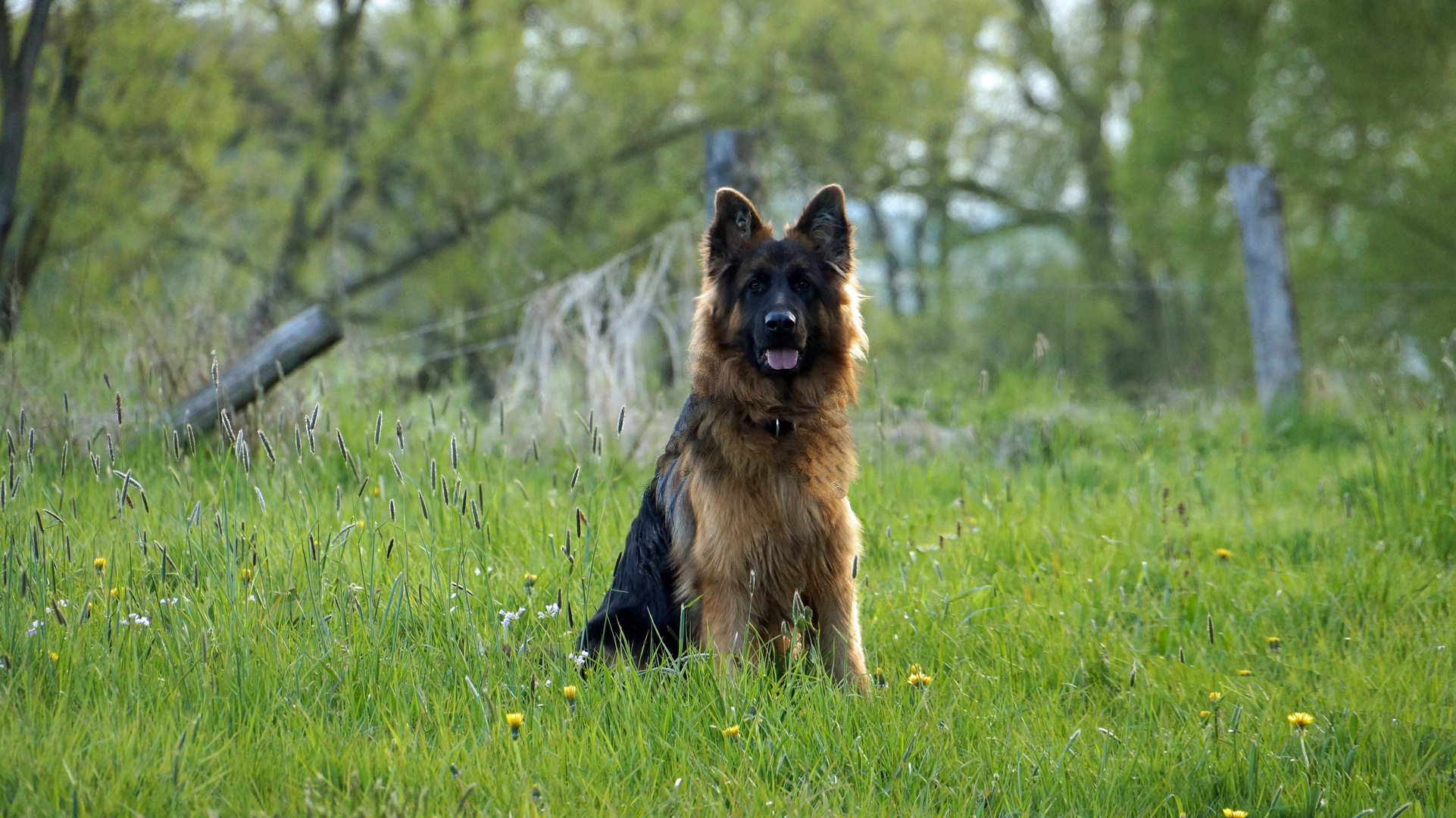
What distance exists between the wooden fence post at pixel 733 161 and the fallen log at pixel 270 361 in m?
2.62

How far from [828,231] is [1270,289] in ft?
18.4

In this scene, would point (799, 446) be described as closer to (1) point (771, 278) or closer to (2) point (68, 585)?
(1) point (771, 278)

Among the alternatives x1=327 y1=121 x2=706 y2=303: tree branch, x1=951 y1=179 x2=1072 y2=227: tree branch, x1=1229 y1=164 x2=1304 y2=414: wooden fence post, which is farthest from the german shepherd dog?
x1=951 y1=179 x2=1072 y2=227: tree branch

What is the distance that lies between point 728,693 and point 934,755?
0.62 m

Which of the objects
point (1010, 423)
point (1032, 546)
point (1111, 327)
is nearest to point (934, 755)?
point (1032, 546)

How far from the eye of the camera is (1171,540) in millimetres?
4945

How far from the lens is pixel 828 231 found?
416cm

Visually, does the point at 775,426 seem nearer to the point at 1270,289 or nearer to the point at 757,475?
the point at 757,475

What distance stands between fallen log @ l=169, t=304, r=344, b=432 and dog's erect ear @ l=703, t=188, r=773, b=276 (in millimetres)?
2349

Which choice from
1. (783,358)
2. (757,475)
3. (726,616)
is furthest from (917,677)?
(783,358)

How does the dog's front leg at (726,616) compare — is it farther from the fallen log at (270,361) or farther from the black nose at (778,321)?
the fallen log at (270,361)

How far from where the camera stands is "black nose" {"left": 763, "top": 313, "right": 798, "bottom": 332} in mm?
3775

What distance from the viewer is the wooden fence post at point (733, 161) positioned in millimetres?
6828

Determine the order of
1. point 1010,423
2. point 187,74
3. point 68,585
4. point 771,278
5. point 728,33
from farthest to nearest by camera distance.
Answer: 1. point 728,33
2. point 187,74
3. point 1010,423
4. point 771,278
5. point 68,585
